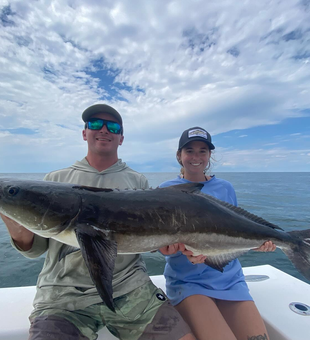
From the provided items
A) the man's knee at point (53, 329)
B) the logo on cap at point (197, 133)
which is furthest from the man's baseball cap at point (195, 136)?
the man's knee at point (53, 329)

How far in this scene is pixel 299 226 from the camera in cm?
1132

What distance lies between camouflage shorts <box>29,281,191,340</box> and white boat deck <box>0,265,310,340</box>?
42 centimetres

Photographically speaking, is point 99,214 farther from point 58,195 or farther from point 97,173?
point 97,173

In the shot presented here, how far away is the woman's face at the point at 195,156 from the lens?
3.70m

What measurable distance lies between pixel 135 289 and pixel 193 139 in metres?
2.39

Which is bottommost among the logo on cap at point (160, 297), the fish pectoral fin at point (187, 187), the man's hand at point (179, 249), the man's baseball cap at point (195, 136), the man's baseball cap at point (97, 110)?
the logo on cap at point (160, 297)

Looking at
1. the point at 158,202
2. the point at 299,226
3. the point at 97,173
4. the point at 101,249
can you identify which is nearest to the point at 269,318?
the point at 158,202

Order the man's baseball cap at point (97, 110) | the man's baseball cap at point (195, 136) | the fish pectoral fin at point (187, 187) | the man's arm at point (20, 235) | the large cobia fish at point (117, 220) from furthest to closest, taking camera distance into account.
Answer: the man's baseball cap at point (195, 136), the man's baseball cap at point (97, 110), the fish pectoral fin at point (187, 187), the man's arm at point (20, 235), the large cobia fish at point (117, 220)

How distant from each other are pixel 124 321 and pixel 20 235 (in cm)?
159

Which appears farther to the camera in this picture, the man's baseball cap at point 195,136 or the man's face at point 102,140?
the man's baseball cap at point 195,136

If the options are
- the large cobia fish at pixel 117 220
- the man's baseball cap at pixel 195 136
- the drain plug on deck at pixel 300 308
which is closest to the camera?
the large cobia fish at pixel 117 220

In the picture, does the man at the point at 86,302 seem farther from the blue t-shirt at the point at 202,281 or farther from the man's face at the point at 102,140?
the man's face at the point at 102,140

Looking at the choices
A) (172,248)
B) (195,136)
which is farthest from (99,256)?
(195,136)

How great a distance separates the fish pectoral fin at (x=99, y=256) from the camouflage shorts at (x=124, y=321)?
96 cm
